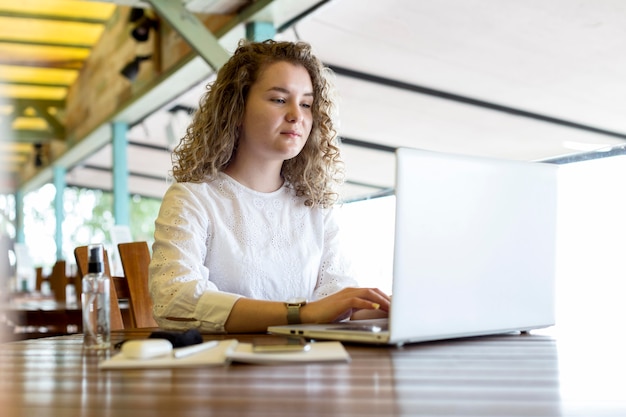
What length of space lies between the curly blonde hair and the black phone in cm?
75

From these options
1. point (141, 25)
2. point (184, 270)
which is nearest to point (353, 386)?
point (184, 270)

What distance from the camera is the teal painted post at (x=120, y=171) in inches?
326

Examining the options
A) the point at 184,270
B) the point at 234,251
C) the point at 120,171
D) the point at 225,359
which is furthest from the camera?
the point at 120,171

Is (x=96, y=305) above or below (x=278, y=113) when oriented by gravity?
below

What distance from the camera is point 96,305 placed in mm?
1375

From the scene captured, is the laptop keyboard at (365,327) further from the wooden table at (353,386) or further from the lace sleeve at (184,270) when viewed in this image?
the lace sleeve at (184,270)

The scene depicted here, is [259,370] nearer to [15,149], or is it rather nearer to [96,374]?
[96,374]

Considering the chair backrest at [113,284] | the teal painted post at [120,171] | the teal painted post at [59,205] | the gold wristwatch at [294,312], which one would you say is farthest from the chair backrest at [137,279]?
the teal painted post at [59,205]

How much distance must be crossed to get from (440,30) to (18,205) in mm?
13726

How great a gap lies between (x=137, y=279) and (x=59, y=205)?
10.8m

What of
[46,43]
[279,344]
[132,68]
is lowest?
[279,344]

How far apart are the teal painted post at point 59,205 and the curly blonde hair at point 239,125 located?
10762 millimetres

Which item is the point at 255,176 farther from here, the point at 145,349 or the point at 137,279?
the point at 145,349

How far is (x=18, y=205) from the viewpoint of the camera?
16.8m
